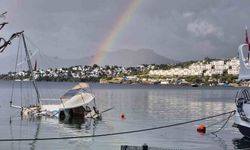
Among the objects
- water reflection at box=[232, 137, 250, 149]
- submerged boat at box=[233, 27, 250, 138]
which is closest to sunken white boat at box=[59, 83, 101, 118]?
water reflection at box=[232, 137, 250, 149]

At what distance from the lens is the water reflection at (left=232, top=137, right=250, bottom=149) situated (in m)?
45.1

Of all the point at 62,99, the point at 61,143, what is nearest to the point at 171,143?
the point at 61,143

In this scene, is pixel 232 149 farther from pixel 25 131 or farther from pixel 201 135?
pixel 25 131

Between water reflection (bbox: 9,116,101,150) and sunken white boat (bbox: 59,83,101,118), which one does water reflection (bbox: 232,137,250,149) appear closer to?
water reflection (bbox: 9,116,101,150)

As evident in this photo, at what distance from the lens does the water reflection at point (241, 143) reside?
45125 mm

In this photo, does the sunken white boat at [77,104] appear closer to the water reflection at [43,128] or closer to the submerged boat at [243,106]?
the water reflection at [43,128]

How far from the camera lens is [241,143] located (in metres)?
47.5

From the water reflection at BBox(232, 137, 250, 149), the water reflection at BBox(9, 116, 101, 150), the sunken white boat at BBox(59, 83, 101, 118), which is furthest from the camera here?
the sunken white boat at BBox(59, 83, 101, 118)

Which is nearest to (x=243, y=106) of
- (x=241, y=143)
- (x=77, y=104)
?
(x=241, y=143)

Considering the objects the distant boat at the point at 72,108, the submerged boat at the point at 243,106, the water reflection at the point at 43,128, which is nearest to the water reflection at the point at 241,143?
the submerged boat at the point at 243,106

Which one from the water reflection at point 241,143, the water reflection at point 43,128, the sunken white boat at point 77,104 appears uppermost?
the sunken white boat at point 77,104

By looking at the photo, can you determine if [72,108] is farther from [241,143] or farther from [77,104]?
[241,143]

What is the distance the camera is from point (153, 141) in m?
47.9

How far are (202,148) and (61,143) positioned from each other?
42.0 ft
